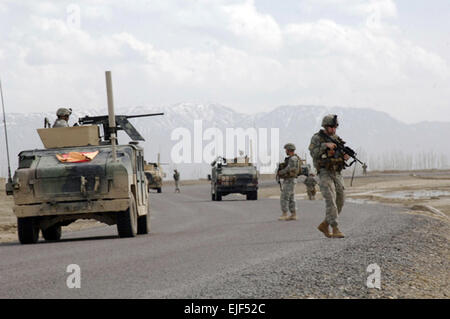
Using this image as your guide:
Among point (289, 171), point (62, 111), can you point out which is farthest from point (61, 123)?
point (289, 171)

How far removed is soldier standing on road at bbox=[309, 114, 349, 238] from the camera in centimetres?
1441

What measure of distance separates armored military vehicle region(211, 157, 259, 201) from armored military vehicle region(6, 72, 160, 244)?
79.7 feet

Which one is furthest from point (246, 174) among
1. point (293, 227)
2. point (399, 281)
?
point (399, 281)

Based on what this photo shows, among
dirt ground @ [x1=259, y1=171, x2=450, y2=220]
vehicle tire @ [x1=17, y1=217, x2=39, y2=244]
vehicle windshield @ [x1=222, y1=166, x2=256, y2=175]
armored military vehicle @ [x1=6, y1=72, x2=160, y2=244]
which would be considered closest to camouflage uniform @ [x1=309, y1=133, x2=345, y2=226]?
armored military vehicle @ [x1=6, y1=72, x2=160, y2=244]

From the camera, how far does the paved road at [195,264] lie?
8.75 meters

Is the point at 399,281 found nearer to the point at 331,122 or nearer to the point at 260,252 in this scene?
the point at 260,252

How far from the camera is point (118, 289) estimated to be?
29.0ft

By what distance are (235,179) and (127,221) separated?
2510cm

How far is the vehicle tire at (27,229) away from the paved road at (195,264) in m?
0.73

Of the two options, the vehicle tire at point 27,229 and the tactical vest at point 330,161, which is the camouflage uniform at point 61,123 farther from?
the tactical vest at point 330,161

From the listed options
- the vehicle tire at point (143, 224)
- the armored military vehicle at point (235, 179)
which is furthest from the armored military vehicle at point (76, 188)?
the armored military vehicle at point (235, 179)

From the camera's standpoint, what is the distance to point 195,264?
37.2ft

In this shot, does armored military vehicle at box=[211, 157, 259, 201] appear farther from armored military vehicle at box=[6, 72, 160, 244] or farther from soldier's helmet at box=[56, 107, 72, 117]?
armored military vehicle at box=[6, 72, 160, 244]

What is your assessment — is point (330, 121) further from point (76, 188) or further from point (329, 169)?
point (76, 188)
